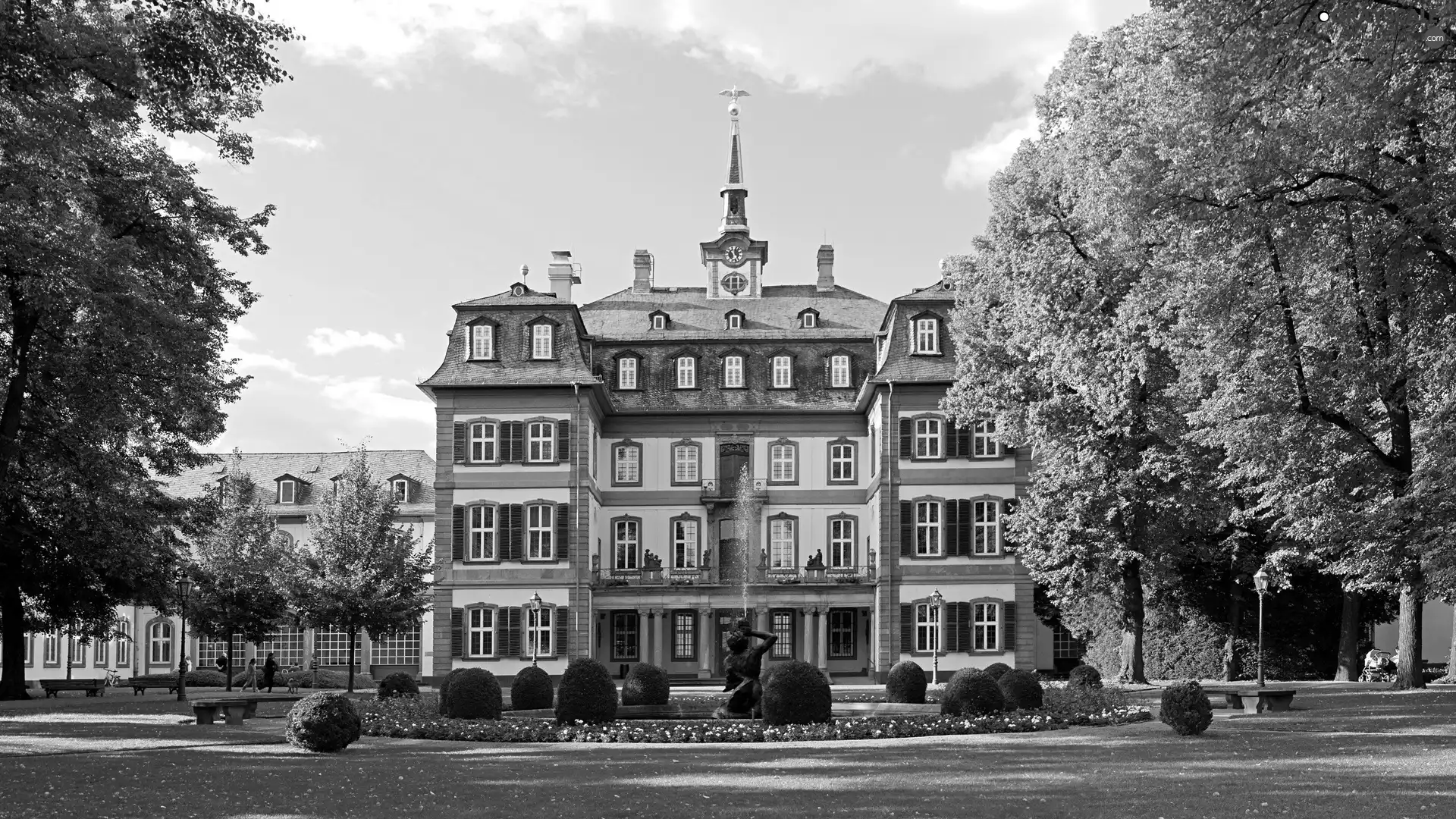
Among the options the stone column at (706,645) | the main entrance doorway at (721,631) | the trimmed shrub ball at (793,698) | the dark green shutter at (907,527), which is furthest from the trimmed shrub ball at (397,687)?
the dark green shutter at (907,527)

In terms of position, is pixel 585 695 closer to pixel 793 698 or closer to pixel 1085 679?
pixel 793 698

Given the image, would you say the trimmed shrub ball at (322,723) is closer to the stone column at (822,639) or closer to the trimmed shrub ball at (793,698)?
the trimmed shrub ball at (793,698)

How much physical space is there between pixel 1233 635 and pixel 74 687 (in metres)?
33.0

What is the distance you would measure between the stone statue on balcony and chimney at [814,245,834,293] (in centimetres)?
2996

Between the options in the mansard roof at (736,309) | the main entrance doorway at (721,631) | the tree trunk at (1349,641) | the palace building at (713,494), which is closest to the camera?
the tree trunk at (1349,641)

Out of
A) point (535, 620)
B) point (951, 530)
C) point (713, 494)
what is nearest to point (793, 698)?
point (951, 530)

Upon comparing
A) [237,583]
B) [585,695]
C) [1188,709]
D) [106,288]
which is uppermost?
[106,288]

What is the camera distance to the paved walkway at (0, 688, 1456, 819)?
531 inches

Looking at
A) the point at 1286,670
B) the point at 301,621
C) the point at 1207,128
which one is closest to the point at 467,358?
the point at 301,621

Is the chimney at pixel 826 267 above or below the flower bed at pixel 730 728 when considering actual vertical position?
above

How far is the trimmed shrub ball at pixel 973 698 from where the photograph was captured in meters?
24.4

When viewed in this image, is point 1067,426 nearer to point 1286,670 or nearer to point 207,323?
point 1286,670

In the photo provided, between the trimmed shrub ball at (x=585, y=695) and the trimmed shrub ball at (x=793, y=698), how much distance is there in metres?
2.45

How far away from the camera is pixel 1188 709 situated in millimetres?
20188
